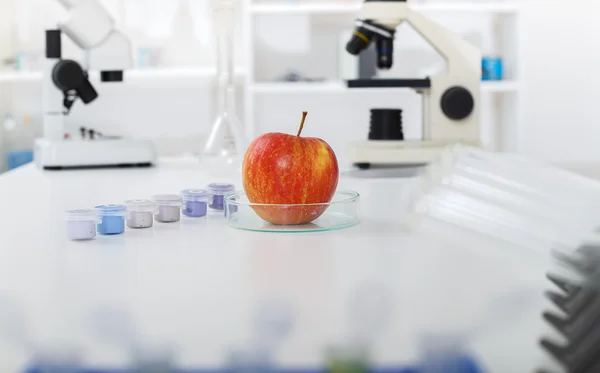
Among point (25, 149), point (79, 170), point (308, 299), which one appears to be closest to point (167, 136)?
point (25, 149)

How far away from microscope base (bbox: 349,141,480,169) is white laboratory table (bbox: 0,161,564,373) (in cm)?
65

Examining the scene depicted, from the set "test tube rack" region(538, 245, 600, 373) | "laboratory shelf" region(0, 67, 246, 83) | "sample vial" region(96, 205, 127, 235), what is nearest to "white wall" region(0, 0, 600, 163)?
"laboratory shelf" region(0, 67, 246, 83)

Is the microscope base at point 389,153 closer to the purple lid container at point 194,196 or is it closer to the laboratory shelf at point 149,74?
the purple lid container at point 194,196

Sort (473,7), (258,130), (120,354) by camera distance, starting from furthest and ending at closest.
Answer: (258,130)
(473,7)
(120,354)

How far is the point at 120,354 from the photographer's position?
557 mm

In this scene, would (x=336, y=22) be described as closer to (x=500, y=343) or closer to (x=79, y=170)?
(x=79, y=170)

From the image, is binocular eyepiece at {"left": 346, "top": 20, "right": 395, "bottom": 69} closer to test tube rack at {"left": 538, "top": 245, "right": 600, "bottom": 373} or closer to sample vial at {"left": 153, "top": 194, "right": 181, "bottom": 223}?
sample vial at {"left": 153, "top": 194, "right": 181, "bottom": 223}

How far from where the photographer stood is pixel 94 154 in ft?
6.02

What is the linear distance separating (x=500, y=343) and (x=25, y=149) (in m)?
3.21

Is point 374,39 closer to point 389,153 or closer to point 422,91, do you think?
point 422,91

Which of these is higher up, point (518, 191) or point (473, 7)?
point (473, 7)

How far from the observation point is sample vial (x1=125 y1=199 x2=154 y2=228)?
1.02 metres

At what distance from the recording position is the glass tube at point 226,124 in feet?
5.73

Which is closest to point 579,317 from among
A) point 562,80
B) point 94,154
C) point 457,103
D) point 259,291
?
point 259,291
